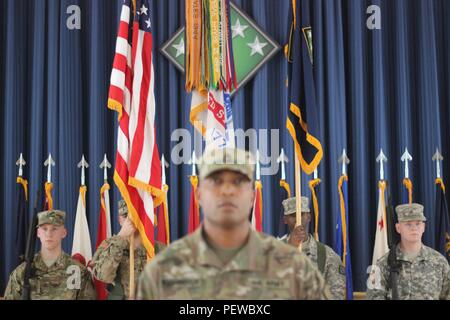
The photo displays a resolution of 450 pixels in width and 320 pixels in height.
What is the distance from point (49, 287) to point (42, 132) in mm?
1451

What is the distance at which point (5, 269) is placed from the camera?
5633mm

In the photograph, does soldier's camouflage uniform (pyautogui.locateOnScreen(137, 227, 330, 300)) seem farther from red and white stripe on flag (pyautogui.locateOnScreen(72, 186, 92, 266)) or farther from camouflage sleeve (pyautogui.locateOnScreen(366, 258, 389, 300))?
red and white stripe on flag (pyautogui.locateOnScreen(72, 186, 92, 266))

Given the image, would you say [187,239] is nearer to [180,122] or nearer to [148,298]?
[148,298]

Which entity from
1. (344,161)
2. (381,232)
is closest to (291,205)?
(344,161)

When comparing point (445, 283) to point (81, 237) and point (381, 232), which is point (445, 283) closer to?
point (381, 232)

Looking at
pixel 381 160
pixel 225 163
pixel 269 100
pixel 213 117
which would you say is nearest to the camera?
pixel 225 163

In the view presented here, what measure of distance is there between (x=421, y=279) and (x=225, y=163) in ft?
8.85

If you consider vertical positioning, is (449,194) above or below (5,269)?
above

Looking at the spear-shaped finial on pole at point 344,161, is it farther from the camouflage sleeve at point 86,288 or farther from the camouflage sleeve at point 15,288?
the camouflage sleeve at point 15,288

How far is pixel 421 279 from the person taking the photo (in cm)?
476

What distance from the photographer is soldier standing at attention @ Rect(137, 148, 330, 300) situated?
242 cm

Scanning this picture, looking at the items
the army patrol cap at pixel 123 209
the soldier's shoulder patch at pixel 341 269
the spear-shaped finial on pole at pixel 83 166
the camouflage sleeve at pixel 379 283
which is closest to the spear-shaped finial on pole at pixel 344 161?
the soldier's shoulder patch at pixel 341 269
